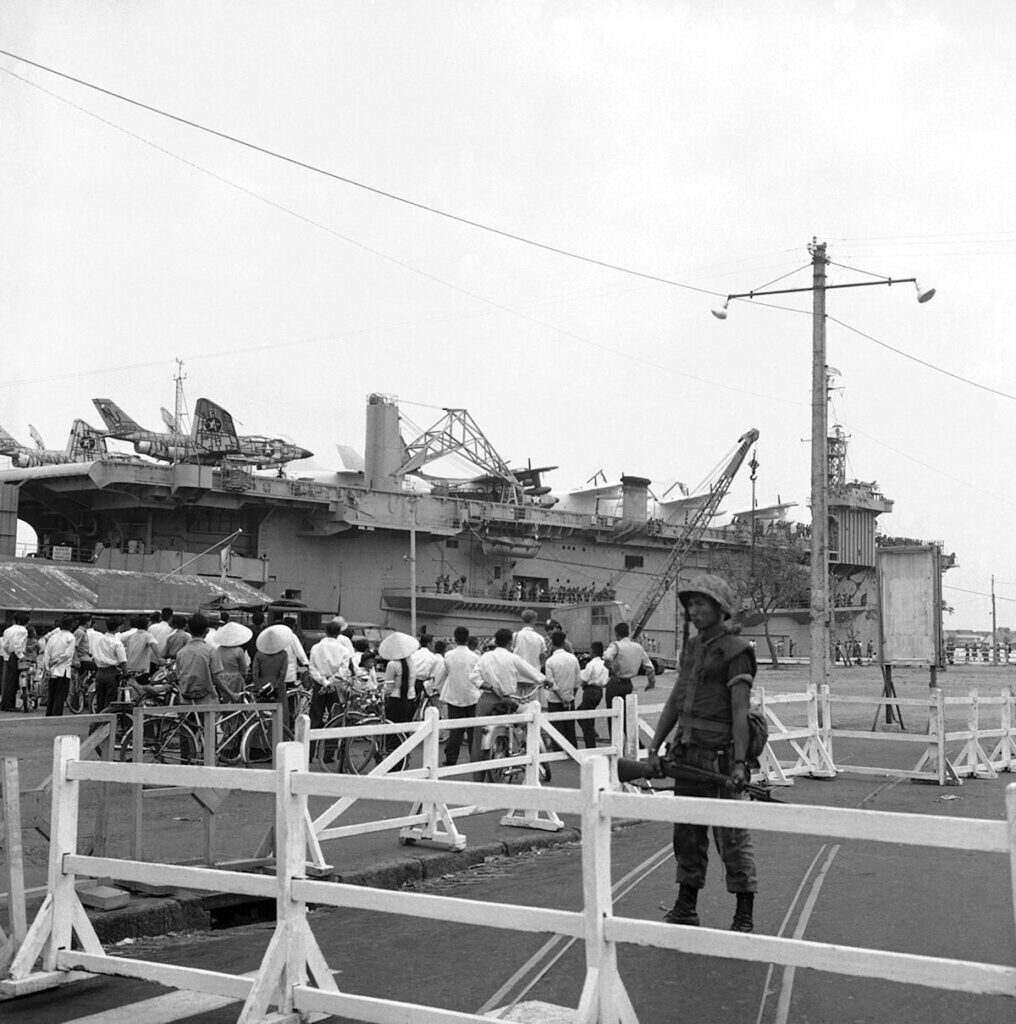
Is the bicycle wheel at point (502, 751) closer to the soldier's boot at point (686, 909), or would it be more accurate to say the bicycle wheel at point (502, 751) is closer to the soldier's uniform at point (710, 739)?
the soldier's uniform at point (710, 739)

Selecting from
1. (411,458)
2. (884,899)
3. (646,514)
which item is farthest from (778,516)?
(884,899)

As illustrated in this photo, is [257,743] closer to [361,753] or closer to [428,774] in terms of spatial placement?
[361,753]

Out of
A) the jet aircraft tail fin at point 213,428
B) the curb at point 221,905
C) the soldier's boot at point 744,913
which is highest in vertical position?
the jet aircraft tail fin at point 213,428

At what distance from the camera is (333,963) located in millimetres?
5586

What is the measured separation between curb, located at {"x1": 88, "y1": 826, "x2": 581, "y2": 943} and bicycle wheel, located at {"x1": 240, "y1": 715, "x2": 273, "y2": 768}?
4.96 meters

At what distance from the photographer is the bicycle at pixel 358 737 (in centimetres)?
1270

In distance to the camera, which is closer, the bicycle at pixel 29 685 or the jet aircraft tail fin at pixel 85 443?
the bicycle at pixel 29 685

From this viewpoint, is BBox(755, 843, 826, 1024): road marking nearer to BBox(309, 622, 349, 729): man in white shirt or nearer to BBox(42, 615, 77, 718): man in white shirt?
BBox(309, 622, 349, 729): man in white shirt

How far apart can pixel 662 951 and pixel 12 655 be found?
18.3m

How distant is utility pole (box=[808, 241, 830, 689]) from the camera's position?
18127mm

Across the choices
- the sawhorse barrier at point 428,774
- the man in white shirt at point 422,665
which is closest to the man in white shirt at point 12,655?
the man in white shirt at point 422,665

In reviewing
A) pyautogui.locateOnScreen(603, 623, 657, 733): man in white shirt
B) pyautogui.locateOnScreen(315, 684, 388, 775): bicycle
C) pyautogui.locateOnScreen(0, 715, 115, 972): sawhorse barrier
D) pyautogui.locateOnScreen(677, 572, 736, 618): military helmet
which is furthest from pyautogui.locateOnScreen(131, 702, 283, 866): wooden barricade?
pyautogui.locateOnScreen(603, 623, 657, 733): man in white shirt

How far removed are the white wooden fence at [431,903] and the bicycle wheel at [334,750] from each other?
22.2 feet

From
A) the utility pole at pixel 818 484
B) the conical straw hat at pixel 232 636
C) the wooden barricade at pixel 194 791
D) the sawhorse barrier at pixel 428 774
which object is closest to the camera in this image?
the wooden barricade at pixel 194 791
